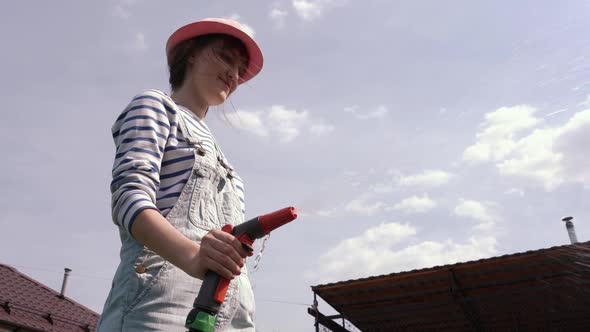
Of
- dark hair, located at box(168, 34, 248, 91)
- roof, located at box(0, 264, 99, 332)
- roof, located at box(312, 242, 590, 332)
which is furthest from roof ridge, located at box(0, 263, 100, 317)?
dark hair, located at box(168, 34, 248, 91)

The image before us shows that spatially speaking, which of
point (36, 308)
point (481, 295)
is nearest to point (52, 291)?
point (36, 308)

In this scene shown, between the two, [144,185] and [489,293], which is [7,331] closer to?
[489,293]

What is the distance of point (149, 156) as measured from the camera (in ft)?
4.87

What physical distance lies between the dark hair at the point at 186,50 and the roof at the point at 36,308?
40.8ft

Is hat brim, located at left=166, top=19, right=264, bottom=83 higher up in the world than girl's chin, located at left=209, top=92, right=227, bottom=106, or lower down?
higher up

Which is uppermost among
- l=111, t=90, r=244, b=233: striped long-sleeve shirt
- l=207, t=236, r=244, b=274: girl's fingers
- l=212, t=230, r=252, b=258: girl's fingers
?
l=111, t=90, r=244, b=233: striped long-sleeve shirt

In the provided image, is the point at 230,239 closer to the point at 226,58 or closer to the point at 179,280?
the point at 179,280

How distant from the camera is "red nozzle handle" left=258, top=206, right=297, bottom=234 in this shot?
1.32m

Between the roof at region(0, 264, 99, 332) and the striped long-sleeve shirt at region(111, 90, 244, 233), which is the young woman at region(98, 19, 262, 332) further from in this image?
the roof at region(0, 264, 99, 332)

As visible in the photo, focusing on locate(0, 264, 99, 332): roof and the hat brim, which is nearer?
the hat brim

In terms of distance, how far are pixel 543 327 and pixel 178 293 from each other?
40.7ft

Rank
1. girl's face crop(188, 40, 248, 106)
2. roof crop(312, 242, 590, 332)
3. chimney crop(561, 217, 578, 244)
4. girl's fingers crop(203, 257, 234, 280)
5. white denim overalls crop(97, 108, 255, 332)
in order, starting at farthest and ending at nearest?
chimney crop(561, 217, 578, 244) → roof crop(312, 242, 590, 332) → girl's face crop(188, 40, 248, 106) → white denim overalls crop(97, 108, 255, 332) → girl's fingers crop(203, 257, 234, 280)

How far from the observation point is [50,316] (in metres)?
13.9

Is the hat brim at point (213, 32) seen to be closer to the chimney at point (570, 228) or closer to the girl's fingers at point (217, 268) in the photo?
the girl's fingers at point (217, 268)
